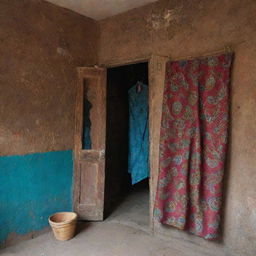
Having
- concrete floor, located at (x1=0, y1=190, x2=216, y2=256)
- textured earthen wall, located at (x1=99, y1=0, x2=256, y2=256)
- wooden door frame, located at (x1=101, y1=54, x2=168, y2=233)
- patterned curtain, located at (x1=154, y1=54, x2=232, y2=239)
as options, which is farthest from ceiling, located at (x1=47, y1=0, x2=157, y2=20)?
concrete floor, located at (x1=0, y1=190, x2=216, y2=256)

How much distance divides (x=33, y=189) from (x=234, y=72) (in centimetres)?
253

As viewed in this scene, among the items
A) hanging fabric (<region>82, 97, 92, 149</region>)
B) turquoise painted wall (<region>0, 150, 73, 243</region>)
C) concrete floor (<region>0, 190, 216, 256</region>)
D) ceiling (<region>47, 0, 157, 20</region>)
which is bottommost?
concrete floor (<region>0, 190, 216, 256</region>)

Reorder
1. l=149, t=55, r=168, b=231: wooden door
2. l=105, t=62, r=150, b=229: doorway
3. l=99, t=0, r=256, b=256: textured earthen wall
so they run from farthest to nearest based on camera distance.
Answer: l=105, t=62, r=150, b=229: doorway < l=149, t=55, r=168, b=231: wooden door < l=99, t=0, r=256, b=256: textured earthen wall

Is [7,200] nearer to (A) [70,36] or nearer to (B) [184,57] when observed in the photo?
(A) [70,36]

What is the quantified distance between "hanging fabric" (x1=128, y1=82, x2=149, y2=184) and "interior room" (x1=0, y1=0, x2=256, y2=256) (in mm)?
603

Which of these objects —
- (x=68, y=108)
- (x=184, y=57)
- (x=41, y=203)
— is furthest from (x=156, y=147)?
(x=41, y=203)

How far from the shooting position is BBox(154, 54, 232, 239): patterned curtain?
2312 millimetres

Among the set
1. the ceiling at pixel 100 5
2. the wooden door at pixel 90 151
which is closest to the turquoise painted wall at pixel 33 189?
the wooden door at pixel 90 151

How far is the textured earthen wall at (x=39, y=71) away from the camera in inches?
102

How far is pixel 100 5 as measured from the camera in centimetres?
296

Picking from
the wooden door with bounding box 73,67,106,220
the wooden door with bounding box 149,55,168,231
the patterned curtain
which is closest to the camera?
the patterned curtain

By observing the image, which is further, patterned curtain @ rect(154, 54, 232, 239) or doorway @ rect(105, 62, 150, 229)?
doorway @ rect(105, 62, 150, 229)

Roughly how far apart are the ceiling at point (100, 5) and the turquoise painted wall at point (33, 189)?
1854 millimetres

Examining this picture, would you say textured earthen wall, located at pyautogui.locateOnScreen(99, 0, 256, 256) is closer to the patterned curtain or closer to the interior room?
the interior room
